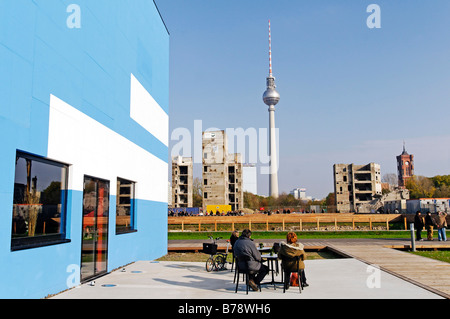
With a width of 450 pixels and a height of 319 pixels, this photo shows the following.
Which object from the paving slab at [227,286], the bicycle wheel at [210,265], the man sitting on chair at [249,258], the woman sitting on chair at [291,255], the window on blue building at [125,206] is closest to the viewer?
the paving slab at [227,286]

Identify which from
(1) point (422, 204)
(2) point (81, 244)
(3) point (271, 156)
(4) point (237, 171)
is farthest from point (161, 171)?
(3) point (271, 156)

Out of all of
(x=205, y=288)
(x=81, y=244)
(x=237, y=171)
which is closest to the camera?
(x=205, y=288)

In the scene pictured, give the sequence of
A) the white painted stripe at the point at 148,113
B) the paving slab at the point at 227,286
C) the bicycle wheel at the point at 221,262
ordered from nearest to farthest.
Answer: the paving slab at the point at 227,286 → the bicycle wheel at the point at 221,262 → the white painted stripe at the point at 148,113

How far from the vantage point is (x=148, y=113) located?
1543 centimetres

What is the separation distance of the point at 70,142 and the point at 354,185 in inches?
3335

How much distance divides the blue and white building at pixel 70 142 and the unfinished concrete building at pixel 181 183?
84847 mm

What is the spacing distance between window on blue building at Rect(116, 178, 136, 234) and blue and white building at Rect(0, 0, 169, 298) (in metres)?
0.04

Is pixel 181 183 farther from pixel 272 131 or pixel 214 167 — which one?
pixel 272 131

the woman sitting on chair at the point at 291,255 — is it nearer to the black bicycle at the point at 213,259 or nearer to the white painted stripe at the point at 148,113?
the black bicycle at the point at 213,259

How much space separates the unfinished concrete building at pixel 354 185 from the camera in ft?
281

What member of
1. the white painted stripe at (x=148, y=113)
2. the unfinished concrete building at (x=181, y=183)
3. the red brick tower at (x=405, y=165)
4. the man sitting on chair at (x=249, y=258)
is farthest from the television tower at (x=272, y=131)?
the man sitting on chair at (x=249, y=258)

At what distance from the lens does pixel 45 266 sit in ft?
24.5
